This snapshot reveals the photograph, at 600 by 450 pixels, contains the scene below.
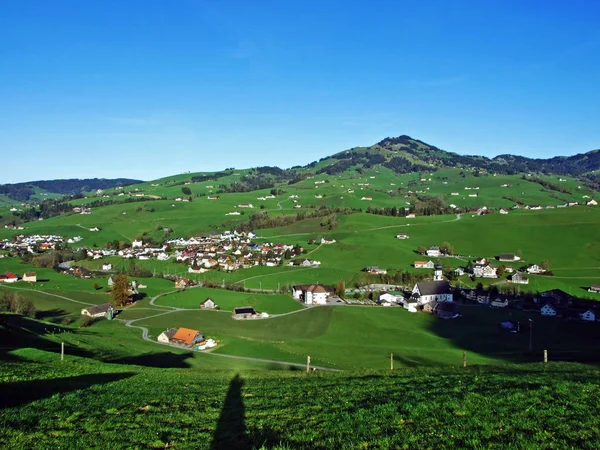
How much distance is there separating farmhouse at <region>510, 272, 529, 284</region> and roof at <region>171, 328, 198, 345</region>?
73.3m

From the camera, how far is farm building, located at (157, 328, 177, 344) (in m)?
56.1

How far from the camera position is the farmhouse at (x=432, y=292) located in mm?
85438

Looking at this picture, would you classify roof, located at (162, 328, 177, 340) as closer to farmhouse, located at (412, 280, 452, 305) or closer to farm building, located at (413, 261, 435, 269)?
farmhouse, located at (412, 280, 452, 305)

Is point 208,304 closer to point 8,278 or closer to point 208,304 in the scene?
point 208,304

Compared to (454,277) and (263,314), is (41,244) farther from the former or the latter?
(454,277)

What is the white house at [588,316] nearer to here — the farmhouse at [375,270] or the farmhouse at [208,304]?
the farmhouse at [375,270]

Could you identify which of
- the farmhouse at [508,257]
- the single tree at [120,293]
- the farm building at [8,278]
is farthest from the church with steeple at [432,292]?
the farm building at [8,278]

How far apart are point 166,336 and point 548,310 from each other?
206ft

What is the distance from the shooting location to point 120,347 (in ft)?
141

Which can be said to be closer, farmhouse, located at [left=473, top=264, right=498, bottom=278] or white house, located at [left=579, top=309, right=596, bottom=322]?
white house, located at [left=579, top=309, right=596, bottom=322]

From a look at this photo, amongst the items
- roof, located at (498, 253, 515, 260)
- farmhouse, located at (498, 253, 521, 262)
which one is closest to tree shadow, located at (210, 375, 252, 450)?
farmhouse, located at (498, 253, 521, 262)

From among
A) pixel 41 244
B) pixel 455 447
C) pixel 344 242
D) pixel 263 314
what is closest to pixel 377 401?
pixel 455 447

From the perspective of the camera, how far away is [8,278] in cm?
10600

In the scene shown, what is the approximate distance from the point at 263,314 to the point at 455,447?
67.8 meters
